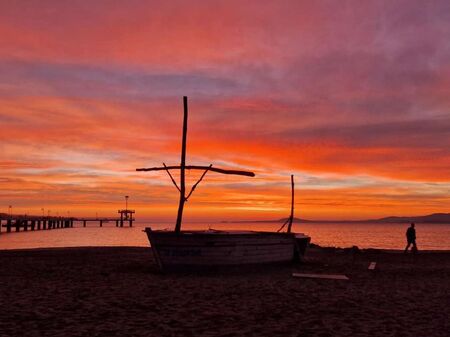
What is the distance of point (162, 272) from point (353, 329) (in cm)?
1256

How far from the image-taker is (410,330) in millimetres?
10188

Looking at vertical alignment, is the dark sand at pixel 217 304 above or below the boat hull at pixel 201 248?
below

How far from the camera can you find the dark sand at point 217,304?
1015 cm

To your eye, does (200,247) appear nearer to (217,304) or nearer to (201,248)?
(201,248)

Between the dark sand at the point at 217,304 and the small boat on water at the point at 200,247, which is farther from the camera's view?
the small boat on water at the point at 200,247

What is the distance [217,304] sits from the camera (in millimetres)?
13227

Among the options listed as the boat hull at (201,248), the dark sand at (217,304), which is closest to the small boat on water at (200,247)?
the boat hull at (201,248)

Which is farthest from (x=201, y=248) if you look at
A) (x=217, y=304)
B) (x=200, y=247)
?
(x=217, y=304)

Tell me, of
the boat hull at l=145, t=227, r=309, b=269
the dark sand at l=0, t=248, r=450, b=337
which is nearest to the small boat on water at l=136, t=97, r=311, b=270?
the boat hull at l=145, t=227, r=309, b=269

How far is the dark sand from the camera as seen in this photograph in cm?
1015

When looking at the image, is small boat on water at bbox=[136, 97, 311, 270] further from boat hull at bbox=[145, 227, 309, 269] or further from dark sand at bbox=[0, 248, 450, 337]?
dark sand at bbox=[0, 248, 450, 337]

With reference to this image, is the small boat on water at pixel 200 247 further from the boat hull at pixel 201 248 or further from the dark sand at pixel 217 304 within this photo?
the dark sand at pixel 217 304

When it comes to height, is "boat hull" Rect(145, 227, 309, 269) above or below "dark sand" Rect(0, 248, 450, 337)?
above

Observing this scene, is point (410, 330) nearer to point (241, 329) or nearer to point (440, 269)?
point (241, 329)
